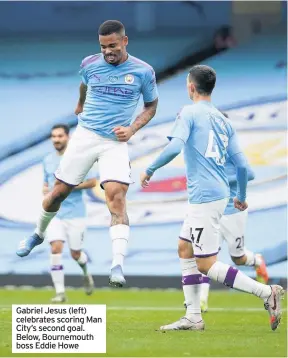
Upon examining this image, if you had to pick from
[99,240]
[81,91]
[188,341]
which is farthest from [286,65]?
[188,341]

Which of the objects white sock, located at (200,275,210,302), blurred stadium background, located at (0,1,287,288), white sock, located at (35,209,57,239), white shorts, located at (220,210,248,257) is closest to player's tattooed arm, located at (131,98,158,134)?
white sock, located at (35,209,57,239)

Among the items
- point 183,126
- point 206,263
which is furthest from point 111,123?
point 206,263

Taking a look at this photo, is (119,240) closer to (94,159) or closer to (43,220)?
(94,159)

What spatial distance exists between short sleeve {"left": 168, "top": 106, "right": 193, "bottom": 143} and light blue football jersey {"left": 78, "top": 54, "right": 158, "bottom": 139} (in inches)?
32.7

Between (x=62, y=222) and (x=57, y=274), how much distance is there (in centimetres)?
89

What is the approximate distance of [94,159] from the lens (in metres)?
10.7

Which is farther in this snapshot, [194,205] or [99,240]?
[99,240]

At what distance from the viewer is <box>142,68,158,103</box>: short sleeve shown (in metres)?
10.6

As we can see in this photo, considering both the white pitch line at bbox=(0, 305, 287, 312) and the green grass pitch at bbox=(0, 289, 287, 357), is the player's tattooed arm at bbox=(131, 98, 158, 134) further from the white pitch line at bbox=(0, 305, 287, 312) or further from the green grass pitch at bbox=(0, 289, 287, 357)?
the white pitch line at bbox=(0, 305, 287, 312)

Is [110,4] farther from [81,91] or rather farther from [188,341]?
[188,341]

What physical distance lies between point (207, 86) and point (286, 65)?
29.1 ft

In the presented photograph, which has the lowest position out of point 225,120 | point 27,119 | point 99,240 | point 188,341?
point 188,341

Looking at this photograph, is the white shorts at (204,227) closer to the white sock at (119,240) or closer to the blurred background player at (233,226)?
the white sock at (119,240)

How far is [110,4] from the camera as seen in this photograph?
18.8 m
